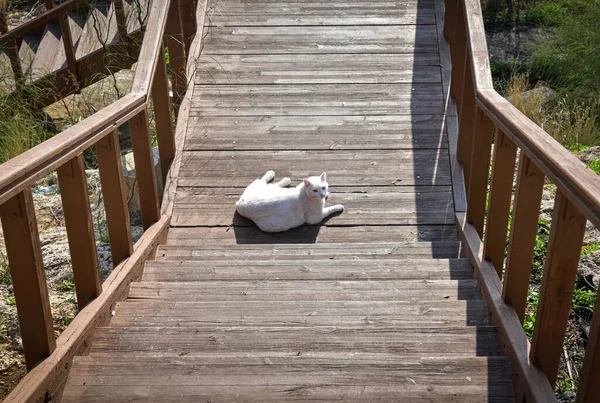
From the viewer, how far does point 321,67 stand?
5.10 m

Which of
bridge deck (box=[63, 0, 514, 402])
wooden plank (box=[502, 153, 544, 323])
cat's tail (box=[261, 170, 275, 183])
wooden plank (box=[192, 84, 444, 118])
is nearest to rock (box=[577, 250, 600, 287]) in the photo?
bridge deck (box=[63, 0, 514, 402])

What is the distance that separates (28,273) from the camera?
199 cm

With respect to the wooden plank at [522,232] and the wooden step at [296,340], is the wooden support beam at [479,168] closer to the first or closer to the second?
the wooden plank at [522,232]

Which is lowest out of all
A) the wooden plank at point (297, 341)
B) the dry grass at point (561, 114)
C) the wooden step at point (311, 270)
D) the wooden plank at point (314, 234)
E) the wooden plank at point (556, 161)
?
the dry grass at point (561, 114)

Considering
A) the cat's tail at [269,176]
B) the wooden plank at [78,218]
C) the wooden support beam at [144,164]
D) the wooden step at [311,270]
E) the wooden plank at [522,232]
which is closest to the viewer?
the wooden plank at [522,232]

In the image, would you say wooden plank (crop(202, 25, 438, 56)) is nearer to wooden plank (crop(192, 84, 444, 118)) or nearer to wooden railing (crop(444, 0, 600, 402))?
wooden plank (crop(192, 84, 444, 118))

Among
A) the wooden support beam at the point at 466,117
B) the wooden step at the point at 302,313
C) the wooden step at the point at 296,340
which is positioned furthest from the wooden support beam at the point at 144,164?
the wooden support beam at the point at 466,117

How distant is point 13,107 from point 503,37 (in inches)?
266

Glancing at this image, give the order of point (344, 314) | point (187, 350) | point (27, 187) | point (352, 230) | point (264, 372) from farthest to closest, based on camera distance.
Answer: point (352, 230), point (344, 314), point (187, 350), point (264, 372), point (27, 187)

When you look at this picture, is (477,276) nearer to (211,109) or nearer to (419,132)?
(419,132)

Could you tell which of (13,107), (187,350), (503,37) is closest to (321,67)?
(13,107)

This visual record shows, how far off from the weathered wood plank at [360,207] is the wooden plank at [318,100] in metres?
0.76

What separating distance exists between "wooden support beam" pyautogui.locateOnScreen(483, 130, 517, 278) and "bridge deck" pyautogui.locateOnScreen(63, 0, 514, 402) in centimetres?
19

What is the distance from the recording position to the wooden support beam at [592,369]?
1605mm
